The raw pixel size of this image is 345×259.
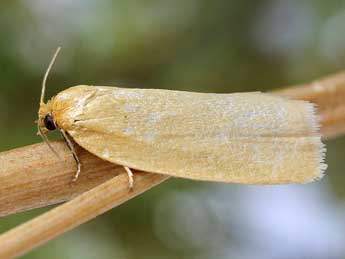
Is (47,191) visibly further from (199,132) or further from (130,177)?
(199,132)

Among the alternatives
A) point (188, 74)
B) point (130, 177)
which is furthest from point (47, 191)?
point (188, 74)

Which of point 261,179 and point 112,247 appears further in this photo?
point 112,247

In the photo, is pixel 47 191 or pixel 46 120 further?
pixel 46 120

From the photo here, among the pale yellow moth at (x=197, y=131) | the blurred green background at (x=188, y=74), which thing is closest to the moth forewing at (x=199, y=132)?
the pale yellow moth at (x=197, y=131)

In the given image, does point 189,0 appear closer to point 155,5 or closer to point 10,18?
point 155,5

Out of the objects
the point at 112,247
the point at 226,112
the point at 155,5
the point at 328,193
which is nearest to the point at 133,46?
the point at 155,5

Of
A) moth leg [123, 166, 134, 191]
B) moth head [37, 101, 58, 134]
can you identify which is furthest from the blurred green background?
moth leg [123, 166, 134, 191]

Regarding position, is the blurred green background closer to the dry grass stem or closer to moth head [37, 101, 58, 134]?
moth head [37, 101, 58, 134]
